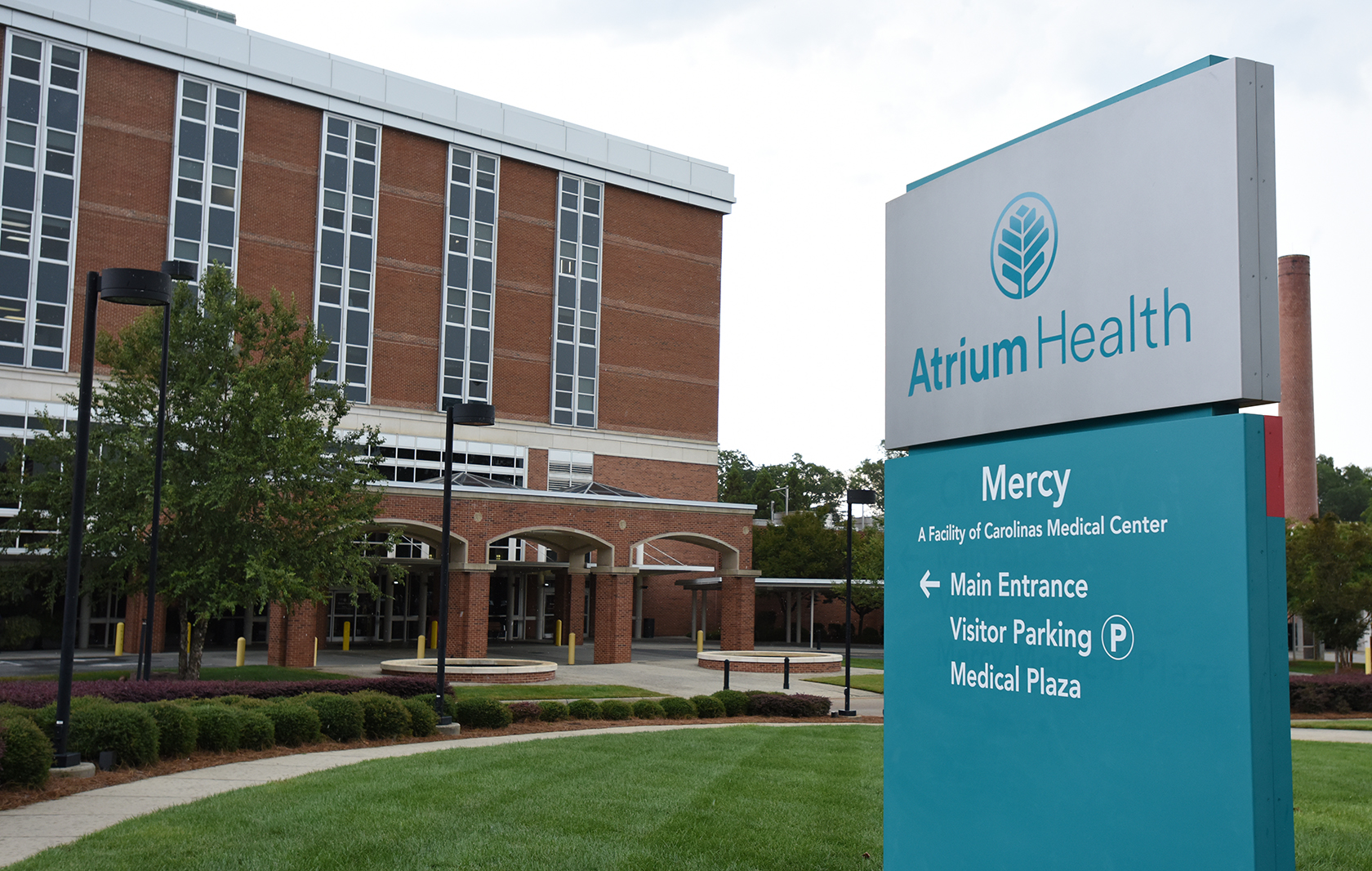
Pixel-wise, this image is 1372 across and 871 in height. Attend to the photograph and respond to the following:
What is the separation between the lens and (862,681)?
2853 cm

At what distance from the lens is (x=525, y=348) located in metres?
46.6

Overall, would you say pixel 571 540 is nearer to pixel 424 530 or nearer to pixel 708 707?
pixel 424 530

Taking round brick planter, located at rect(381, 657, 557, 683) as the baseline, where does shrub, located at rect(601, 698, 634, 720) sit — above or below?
above

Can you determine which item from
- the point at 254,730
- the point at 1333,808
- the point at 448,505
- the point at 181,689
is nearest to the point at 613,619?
the point at 448,505

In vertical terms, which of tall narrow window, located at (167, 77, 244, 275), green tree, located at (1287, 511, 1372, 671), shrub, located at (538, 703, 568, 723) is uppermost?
tall narrow window, located at (167, 77, 244, 275)

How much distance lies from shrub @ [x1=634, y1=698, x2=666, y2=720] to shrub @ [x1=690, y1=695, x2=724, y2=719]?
68cm

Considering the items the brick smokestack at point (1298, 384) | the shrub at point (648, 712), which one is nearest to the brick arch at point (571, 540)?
the shrub at point (648, 712)

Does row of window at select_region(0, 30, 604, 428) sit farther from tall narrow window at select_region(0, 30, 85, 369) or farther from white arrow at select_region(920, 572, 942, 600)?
white arrow at select_region(920, 572, 942, 600)

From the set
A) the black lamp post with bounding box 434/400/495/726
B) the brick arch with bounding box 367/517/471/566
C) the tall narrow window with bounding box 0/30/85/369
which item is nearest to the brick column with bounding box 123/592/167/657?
the brick arch with bounding box 367/517/471/566

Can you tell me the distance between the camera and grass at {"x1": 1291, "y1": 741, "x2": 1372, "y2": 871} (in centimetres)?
783

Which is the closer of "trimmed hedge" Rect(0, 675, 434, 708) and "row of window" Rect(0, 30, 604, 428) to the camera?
"trimmed hedge" Rect(0, 675, 434, 708)

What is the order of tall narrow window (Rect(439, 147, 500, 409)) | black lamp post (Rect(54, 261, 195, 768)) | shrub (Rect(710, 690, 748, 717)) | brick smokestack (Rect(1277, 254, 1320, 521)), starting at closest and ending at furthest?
black lamp post (Rect(54, 261, 195, 768))
shrub (Rect(710, 690, 748, 717))
tall narrow window (Rect(439, 147, 500, 409))
brick smokestack (Rect(1277, 254, 1320, 521))

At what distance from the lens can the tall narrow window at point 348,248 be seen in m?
42.1

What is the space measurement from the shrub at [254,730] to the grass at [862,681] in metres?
16.1
